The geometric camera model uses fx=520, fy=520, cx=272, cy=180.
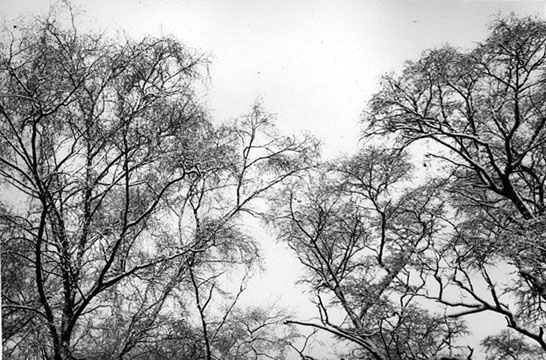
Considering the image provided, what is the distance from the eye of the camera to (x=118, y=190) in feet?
9.86

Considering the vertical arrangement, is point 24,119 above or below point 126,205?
above

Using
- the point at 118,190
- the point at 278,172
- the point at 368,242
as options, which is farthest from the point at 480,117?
the point at 118,190

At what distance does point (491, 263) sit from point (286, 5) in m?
1.86

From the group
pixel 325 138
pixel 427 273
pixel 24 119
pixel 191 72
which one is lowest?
pixel 427 273

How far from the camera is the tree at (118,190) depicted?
269 centimetres

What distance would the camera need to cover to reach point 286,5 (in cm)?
299

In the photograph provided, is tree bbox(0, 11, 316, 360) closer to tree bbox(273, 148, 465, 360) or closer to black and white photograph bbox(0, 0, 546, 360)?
black and white photograph bbox(0, 0, 546, 360)

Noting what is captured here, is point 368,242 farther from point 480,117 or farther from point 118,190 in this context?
point 118,190

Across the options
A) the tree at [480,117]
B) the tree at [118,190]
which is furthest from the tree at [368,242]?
the tree at [118,190]

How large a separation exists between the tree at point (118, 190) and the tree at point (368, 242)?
0.29 meters

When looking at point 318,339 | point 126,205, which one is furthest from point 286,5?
point 318,339

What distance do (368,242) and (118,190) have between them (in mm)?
1556

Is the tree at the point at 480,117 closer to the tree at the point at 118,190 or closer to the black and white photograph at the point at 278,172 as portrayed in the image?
the black and white photograph at the point at 278,172

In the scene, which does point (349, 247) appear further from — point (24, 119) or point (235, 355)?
point (24, 119)
